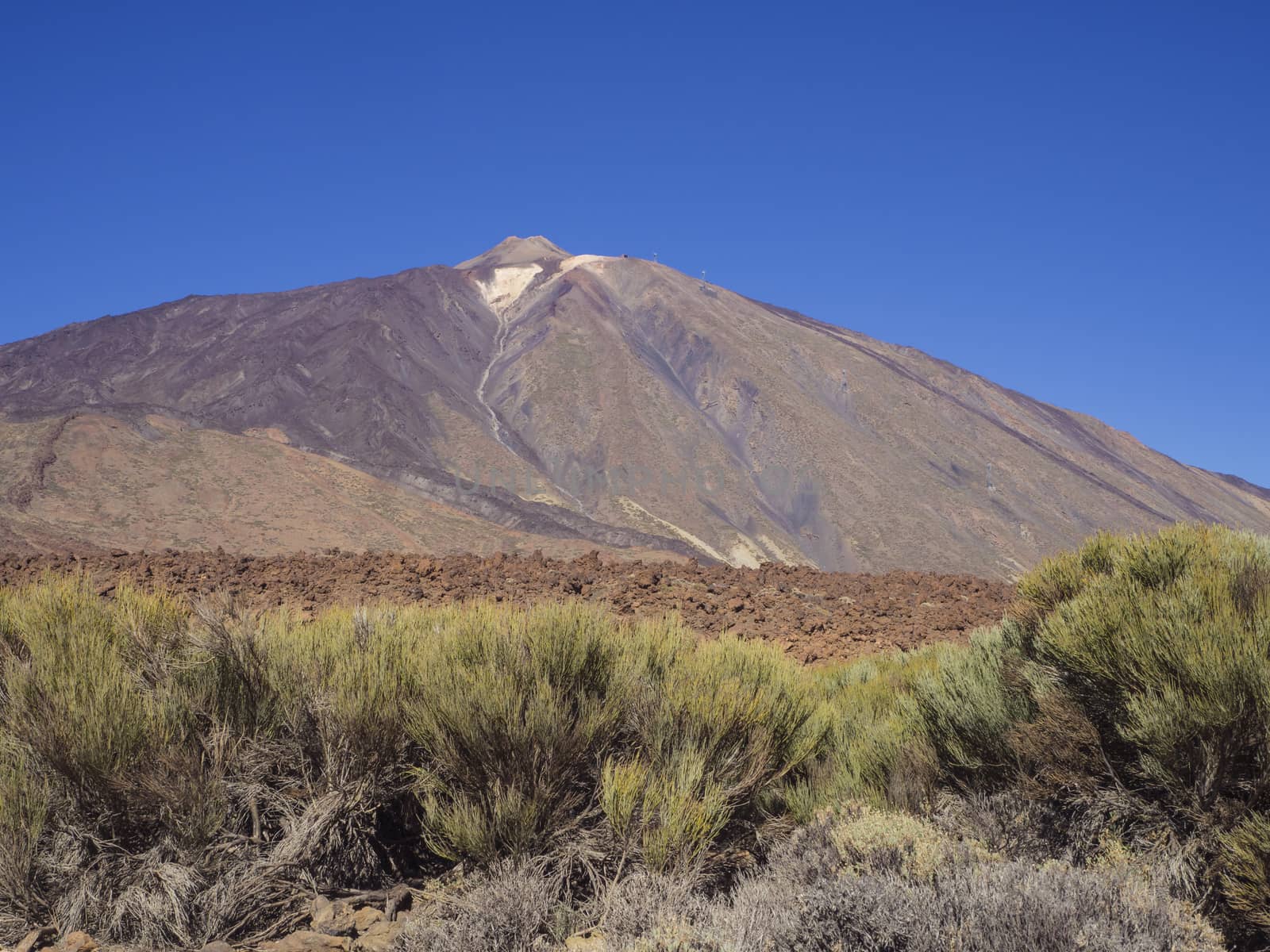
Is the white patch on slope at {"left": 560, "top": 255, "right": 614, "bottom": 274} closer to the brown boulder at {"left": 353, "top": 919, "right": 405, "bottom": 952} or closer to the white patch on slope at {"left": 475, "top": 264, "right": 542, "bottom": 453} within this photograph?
the white patch on slope at {"left": 475, "top": 264, "right": 542, "bottom": 453}

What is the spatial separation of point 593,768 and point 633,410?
8653 cm

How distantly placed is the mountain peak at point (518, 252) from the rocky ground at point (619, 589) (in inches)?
5474

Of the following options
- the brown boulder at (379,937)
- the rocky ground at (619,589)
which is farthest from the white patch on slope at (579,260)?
the brown boulder at (379,937)

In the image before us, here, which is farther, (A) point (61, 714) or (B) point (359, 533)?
(B) point (359, 533)

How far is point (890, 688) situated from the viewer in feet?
23.2

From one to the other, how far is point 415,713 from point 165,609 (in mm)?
1594

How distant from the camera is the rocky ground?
418 inches

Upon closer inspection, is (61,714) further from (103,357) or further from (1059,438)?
(1059,438)

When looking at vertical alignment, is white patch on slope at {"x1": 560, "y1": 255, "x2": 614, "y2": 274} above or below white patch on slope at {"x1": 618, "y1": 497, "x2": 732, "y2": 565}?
above

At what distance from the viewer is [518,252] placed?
158m

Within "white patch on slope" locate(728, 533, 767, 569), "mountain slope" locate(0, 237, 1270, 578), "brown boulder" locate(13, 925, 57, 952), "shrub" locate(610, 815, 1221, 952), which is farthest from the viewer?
"mountain slope" locate(0, 237, 1270, 578)

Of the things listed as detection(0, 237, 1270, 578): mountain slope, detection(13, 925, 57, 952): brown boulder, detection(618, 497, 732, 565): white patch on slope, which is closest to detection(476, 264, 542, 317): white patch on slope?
detection(0, 237, 1270, 578): mountain slope

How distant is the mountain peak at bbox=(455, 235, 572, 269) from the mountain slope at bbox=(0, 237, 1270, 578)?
69.6 feet

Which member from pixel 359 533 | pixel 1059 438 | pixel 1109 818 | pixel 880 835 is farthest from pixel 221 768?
pixel 1059 438
